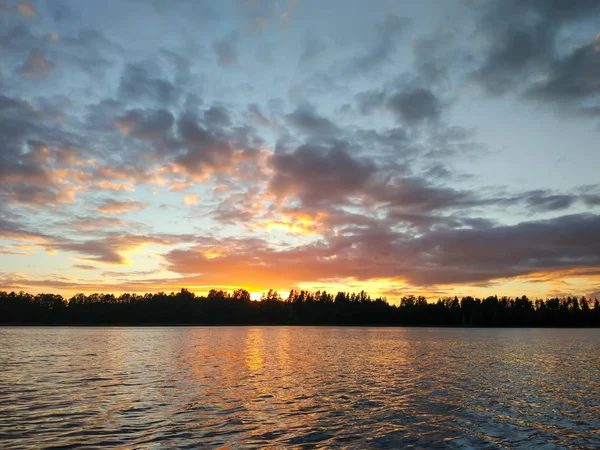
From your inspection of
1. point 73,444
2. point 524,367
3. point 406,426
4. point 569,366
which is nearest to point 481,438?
point 406,426

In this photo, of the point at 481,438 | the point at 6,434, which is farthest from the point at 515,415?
the point at 6,434

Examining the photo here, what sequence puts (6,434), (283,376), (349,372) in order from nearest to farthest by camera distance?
1. (6,434)
2. (283,376)
3. (349,372)

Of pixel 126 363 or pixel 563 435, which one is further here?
pixel 126 363

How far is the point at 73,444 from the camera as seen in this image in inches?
809

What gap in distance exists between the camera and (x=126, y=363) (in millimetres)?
56562

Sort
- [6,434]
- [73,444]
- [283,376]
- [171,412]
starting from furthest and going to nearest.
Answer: [283,376], [171,412], [6,434], [73,444]

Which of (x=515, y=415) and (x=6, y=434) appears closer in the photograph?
(x=6, y=434)

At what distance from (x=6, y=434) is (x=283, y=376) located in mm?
27937

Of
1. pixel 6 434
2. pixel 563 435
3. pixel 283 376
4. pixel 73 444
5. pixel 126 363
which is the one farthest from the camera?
pixel 126 363

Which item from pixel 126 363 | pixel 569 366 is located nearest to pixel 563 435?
pixel 569 366

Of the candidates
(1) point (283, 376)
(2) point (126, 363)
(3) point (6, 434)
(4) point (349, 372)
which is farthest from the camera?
(2) point (126, 363)

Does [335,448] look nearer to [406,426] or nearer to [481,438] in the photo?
[406,426]

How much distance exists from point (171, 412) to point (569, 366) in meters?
53.9

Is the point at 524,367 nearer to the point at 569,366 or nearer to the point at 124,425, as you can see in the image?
the point at 569,366
